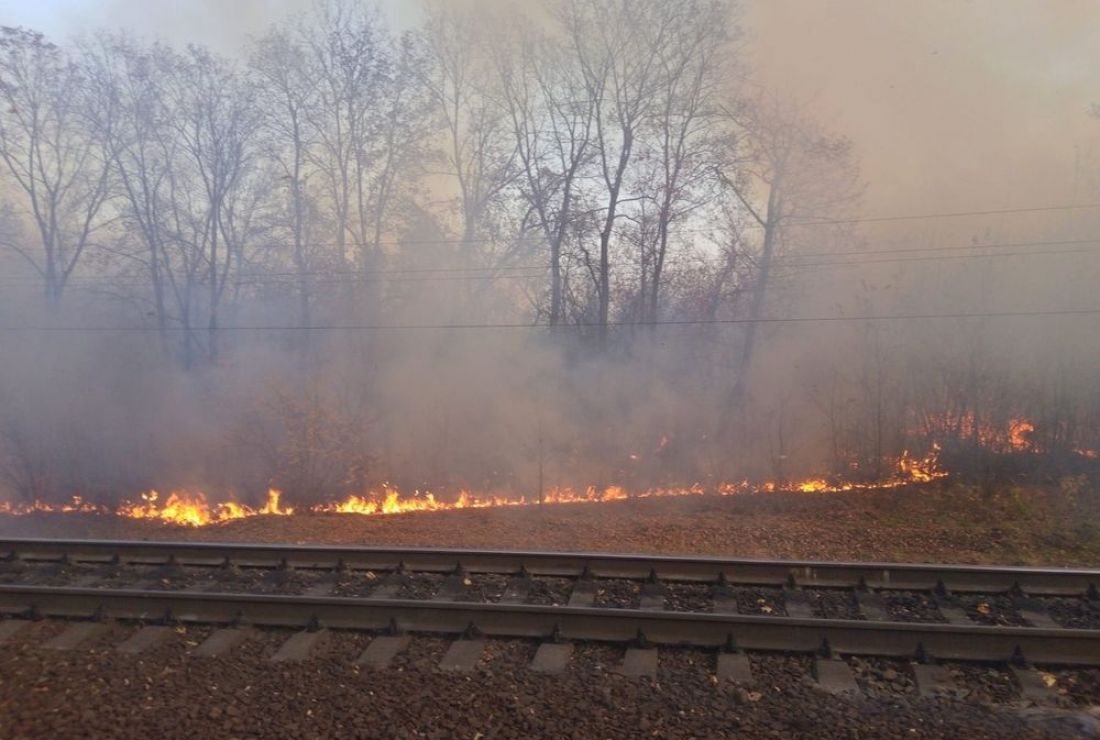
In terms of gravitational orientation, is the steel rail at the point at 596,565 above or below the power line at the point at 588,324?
below

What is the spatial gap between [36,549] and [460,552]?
11.1ft

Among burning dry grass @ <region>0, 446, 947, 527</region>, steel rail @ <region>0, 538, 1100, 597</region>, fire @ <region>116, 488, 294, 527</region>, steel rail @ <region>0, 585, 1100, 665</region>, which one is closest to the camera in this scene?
steel rail @ <region>0, 585, 1100, 665</region>

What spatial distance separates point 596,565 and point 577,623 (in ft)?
3.71

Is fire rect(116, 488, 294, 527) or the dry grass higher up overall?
the dry grass

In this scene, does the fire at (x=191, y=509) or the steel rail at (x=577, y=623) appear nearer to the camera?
the steel rail at (x=577, y=623)

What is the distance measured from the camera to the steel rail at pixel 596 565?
4953 millimetres

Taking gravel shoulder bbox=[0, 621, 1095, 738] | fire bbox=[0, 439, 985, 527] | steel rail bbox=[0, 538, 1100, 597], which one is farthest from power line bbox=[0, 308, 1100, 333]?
gravel shoulder bbox=[0, 621, 1095, 738]

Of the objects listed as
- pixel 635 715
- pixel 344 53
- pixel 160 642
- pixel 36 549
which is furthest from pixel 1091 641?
pixel 344 53

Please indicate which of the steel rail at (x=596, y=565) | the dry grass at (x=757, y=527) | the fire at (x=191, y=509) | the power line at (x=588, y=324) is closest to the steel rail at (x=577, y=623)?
the steel rail at (x=596, y=565)

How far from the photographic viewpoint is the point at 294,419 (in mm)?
9750

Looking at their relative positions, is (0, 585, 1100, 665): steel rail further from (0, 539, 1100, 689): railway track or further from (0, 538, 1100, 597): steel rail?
(0, 538, 1100, 597): steel rail

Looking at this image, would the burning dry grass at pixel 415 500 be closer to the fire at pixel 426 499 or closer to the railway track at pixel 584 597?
the fire at pixel 426 499

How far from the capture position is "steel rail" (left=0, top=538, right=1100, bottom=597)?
195 inches

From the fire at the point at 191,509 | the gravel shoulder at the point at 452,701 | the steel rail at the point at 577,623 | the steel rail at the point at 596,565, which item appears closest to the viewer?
the gravel shoulder at the point at 452,701
